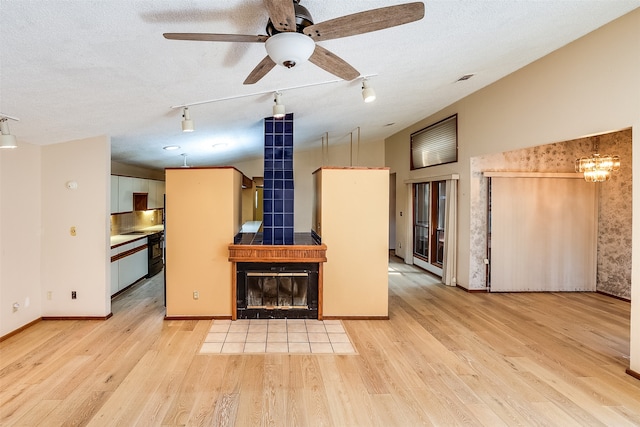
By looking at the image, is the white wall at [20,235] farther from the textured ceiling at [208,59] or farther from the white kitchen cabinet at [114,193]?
the white kitchen cabinet at [114,193]

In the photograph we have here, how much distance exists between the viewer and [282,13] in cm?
163

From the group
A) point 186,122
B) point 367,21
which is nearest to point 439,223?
point 186,122

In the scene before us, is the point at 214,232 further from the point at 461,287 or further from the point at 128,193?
the point at 461,287

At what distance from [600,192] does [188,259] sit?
6621 millimetres

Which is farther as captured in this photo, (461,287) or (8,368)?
(461,287)

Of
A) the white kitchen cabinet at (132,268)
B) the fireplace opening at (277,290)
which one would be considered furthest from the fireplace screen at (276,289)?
the white kitchen cabinet at (132,268)

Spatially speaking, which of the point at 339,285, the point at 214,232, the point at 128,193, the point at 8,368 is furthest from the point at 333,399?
the point at 128,193

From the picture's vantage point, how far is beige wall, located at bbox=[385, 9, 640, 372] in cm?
304

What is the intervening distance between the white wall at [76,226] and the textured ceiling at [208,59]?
0.27 meters

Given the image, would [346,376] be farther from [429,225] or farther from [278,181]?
[429,225]

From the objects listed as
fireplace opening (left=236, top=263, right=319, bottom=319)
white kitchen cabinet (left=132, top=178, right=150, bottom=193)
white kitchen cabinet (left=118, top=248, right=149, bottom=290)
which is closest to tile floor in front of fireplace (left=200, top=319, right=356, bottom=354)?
fireplace opening (left=236, top=263, right=319, bottom=319)

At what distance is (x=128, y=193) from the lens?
588cm

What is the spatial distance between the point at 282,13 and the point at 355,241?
331 cm

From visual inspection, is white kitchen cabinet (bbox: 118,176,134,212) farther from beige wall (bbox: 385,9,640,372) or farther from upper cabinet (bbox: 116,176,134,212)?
beige wall (bbox: 385,9,640,372)
